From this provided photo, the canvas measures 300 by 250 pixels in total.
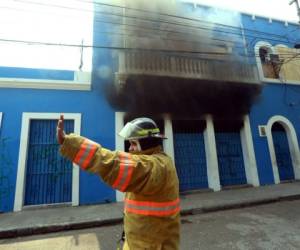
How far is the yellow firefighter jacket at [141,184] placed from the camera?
4.05 ft

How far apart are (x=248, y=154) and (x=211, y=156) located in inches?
68.6

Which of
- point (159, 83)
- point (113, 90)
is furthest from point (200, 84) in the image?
point (113, 90)

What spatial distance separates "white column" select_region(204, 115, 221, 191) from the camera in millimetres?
8039

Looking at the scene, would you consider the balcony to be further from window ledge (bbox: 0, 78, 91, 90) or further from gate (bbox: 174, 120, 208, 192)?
window ledge (bbox: 0, 78, 91, 90)

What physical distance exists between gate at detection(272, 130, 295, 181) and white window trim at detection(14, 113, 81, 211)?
8.52 m

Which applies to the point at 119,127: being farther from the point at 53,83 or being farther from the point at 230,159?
the point at 230,159

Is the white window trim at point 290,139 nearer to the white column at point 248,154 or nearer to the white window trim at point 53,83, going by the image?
the white column at point 248,154

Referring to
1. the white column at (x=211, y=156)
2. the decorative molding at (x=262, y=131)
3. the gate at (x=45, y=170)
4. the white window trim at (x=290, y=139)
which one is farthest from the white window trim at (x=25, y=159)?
the white window trim at (x=290, y=139)

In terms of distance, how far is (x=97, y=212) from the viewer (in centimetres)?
562

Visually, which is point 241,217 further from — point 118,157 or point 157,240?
point 118,157

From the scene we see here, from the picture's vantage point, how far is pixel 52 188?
262 inches

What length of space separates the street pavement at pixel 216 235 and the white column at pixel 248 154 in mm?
3176

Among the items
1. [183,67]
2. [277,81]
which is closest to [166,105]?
[183,67]

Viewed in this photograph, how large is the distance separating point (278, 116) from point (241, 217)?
645cm
